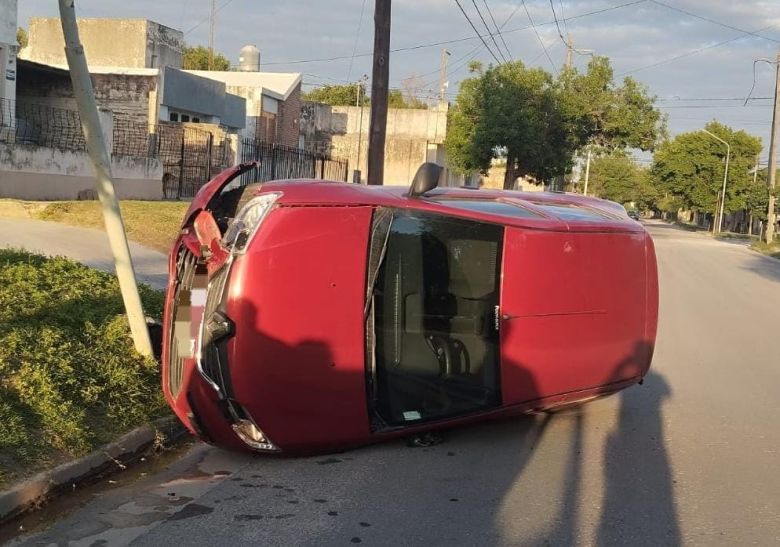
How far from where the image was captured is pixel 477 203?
5629 millimetres

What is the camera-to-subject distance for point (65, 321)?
6.79 metres

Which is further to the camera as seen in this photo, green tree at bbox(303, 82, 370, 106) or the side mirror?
green tree at bbox(303, 82, 370, 106)

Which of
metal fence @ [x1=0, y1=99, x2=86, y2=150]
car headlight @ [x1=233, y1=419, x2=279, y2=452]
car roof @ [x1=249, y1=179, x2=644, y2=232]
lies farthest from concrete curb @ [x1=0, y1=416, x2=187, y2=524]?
metal fence @ [x1=0, y1=99, x2=86, y2=150]

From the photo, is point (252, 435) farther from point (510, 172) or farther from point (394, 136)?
point (394, 136)

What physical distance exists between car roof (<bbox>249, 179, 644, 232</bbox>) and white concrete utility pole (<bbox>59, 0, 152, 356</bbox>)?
167 cm

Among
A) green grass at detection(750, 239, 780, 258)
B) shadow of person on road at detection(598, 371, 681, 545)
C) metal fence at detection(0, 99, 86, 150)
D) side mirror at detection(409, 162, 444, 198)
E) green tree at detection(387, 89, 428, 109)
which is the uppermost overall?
green tree at detection(387, 89, 428, 109)

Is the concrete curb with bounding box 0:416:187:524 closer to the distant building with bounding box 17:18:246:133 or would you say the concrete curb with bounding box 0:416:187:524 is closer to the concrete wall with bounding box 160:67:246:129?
the distant building with bounding box 17:18:246:133

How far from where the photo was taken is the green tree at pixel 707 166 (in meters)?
57.7

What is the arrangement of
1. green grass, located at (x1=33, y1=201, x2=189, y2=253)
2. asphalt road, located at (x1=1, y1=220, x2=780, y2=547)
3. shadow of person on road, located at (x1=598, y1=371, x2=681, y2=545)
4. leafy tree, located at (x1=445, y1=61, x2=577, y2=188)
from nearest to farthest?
asphalt road, located at (x1=1, y1=220, x2=780, y2=547) < shadow of person on road, located at (x1=598, y1=371, x2=681, y2=545) < green grass, located at (x1=33, y1=201, x2=189, y2=253) < leafy tree, located at (x1=445, y1=61, x2=577, y2=188)

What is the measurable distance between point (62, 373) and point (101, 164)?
1.70 m

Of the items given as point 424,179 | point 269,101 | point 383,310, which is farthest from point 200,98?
point 383,310

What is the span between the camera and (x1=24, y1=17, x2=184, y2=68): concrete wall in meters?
32.8

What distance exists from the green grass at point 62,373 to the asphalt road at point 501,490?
443mm

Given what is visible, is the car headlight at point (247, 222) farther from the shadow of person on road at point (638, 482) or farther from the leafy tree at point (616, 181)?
the leafy tree at point (616, 181)
